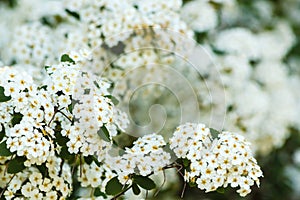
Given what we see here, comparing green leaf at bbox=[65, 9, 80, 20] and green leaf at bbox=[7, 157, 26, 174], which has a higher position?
green leaf at bbox=[65, 9, 80, 20]

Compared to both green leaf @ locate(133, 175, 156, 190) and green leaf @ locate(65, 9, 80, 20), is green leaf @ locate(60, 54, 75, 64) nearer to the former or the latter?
green leaf @ locate(133, 175, 156, 190)

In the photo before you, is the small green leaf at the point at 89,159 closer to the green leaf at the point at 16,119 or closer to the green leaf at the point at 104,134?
the green leaf at the point at 104,134

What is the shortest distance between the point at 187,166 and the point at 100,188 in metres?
0.49

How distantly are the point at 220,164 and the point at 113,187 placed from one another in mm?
413

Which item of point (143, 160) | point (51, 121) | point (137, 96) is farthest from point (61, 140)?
point (137, 96)

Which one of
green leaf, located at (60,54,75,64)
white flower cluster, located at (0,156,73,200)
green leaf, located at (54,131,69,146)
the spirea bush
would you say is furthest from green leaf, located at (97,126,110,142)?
green leaf, located at (60,54,75,64)

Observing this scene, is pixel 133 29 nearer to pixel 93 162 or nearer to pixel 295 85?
pixel 93 162

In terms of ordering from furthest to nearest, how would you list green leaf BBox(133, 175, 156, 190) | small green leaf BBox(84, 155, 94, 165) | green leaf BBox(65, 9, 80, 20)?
green leaf BBox(65, 9, 80, 20) → small green leaf BBox(84, 155, 94, 165) → green leaf BBox(133, 175, 156, 190)

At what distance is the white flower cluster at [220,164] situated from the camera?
2125mm

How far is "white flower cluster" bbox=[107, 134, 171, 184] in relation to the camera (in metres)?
2.20

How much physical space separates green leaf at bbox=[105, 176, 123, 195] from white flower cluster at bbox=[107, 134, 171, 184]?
0.09 ft

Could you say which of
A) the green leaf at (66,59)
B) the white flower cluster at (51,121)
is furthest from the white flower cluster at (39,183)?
the green leaf at (66,59)

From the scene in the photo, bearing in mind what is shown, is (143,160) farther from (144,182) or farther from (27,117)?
(27,117)

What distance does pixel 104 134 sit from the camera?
221cm
